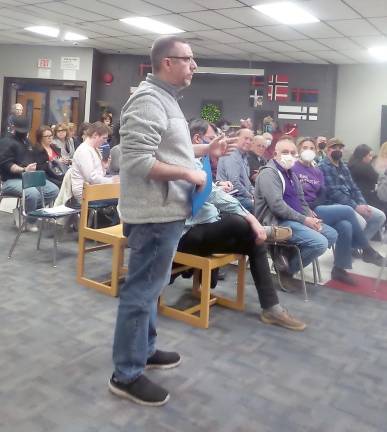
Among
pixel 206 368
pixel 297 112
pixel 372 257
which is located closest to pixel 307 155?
pixel 372 257

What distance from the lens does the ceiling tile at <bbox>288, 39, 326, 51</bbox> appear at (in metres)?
7.02

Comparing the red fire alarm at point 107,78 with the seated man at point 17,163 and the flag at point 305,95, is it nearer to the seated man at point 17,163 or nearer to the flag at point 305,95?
the flag at point 305,95

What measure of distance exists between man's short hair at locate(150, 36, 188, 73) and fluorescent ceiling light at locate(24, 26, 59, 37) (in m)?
6.70

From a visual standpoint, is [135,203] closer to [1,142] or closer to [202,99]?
[1,142]

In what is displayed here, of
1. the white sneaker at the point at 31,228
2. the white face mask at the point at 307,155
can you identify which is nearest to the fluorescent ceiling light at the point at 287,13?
the white face mask at the point at 307,155

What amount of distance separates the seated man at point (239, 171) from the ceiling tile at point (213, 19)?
2.51m

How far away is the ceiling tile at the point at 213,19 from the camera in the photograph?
235 inches

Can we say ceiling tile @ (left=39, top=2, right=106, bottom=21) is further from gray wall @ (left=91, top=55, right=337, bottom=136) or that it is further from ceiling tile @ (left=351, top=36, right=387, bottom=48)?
ceiling tile @ (left=351, top=36, right=387, bottom=48)

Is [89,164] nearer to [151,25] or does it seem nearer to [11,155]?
[11,155]

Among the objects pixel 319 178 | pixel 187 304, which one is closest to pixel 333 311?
pixel 187 304

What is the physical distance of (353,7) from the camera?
5.23 m

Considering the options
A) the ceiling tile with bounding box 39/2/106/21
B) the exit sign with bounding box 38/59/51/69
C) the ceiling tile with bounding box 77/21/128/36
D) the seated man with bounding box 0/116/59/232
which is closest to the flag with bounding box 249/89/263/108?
the ceiling tile with bounding box 77/21/128/36

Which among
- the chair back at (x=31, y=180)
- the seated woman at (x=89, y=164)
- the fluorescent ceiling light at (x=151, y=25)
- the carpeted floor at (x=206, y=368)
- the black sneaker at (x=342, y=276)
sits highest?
the fluorescent ceiling light at (x=151, y=25)

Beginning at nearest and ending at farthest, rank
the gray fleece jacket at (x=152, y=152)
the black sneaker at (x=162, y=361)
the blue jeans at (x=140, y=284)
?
1. the gray fleece jacket at (x=152, y=152)
2. the blue jeans at (x=140, y=284)
3. the black sneaker at (x=162, y=361)
